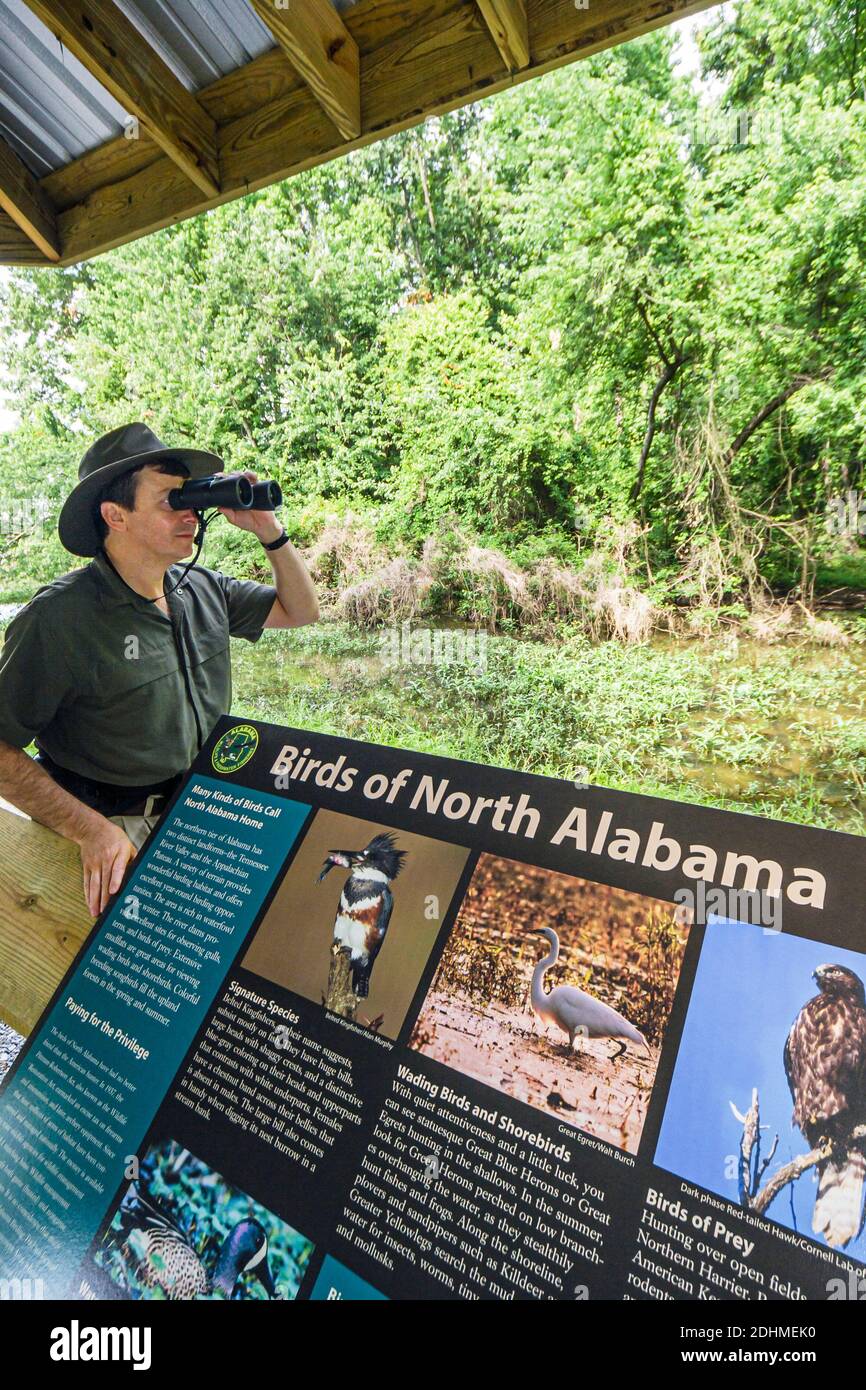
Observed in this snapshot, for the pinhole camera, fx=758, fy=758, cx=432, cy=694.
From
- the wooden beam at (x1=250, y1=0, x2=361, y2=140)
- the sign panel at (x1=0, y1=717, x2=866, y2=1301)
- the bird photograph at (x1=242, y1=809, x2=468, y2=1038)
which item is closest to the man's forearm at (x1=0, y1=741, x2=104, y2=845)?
the sign panel at (x1=0, y1=717, x2=866, y2=1301)

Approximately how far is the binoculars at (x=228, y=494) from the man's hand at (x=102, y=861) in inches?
26.2

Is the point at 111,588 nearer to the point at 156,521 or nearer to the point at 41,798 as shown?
the point at 156,521

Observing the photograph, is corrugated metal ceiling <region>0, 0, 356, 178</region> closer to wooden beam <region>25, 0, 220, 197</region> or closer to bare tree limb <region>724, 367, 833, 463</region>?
wooden beam <region>25, 0, 220, 197</region>

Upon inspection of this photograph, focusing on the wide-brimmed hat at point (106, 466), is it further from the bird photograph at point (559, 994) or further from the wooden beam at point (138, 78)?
the bird photograph at point (559, 994)

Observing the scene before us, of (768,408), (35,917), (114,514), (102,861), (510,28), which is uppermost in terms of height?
(768,408)

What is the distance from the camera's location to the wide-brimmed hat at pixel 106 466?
1600 mm

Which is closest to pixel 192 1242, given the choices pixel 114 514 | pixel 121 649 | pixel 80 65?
pixel 121 649

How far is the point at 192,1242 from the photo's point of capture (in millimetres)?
661

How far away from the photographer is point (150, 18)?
1.77m

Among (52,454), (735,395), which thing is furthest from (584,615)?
(52,454)

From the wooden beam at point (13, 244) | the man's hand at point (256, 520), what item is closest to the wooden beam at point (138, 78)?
the wooden beam at point (13, 244)

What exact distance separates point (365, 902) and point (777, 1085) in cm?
38
